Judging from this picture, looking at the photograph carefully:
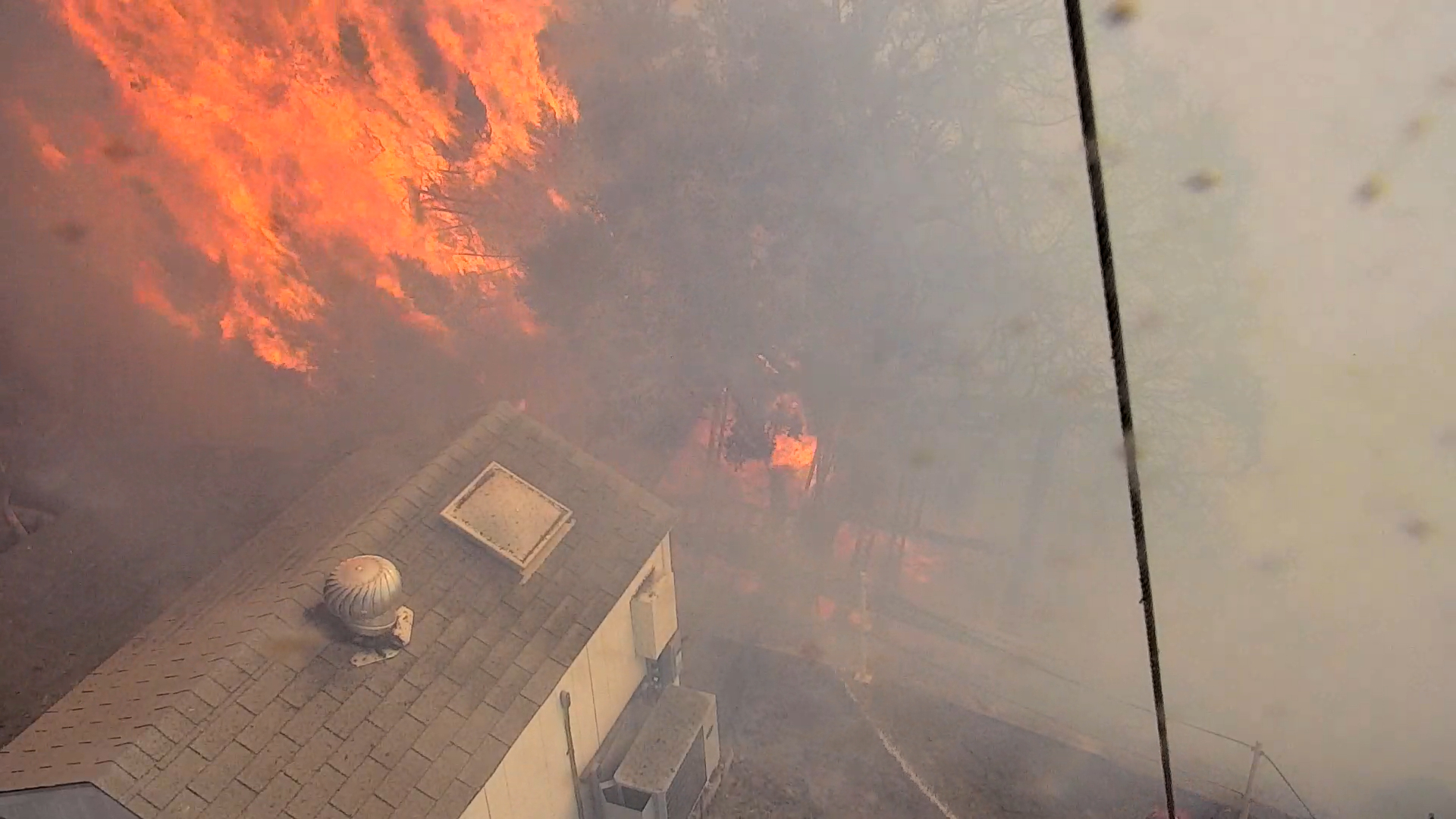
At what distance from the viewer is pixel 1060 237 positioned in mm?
17594

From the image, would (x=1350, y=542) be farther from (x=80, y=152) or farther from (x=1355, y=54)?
(x=80, y=152)

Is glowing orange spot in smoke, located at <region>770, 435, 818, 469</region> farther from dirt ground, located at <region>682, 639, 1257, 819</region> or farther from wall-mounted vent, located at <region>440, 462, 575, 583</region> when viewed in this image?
wall-mounted vent, located at <region>440, 462, 575, 583</region>

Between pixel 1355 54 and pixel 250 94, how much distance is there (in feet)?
71.2

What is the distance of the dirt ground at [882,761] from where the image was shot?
12875 mm

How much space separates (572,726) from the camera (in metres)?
10.6

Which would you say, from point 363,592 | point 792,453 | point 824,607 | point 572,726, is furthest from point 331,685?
point 792,453

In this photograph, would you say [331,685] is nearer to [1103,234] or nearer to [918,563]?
[1103,234]

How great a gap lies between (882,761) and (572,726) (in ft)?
18.2

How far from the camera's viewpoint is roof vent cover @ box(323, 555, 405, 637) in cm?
870

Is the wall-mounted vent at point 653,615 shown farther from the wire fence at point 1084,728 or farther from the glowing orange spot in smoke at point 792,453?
the glowing orange spot in smoke at point 792,453

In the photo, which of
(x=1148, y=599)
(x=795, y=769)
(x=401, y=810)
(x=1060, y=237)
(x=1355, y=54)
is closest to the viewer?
→ (x=1148, y=599)

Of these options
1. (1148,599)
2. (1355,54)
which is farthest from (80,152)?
(1355,54)

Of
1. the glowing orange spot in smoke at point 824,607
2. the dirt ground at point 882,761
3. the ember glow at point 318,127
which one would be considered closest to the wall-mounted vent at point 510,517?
the dirt ground at point 882,761

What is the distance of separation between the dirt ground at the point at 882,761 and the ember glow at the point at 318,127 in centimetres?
1085
